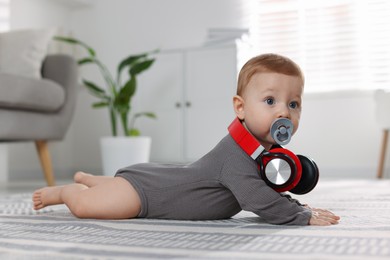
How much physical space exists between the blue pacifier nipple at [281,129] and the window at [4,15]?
9.34 ft

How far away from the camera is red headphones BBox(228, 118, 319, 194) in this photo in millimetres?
963

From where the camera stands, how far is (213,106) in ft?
10.4

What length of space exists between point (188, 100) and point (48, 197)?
2096 mm

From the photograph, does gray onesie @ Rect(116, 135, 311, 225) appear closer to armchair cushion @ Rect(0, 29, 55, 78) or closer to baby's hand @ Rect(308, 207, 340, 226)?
baby's hand @ Rect(308, 207, 340, 226)

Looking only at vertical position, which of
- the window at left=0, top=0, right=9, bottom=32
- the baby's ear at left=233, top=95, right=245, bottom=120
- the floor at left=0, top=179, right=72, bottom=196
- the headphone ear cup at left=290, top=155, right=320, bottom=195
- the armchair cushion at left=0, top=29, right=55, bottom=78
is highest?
the window at left=0, top=0, right=9, bottom=32

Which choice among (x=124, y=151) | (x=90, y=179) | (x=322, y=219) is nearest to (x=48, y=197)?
(x=90, y=179)

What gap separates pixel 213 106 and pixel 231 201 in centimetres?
211

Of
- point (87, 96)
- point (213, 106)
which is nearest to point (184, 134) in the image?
point (213, 106)

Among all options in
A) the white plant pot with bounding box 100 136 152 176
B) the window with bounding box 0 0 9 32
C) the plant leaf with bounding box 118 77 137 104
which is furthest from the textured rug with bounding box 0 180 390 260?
the window with bounding box 0 0 9 32

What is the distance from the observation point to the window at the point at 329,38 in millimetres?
3309

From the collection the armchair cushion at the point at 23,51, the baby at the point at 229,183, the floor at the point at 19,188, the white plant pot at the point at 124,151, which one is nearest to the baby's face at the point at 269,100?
the baby at the point at 229,183

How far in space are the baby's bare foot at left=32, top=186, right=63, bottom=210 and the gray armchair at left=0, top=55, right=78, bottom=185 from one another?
1082mm

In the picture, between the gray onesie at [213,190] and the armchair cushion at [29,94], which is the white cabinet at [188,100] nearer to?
the armchair cushion at [29,94]

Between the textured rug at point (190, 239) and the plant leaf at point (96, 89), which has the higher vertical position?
the plant leaf at point (96, 89)
